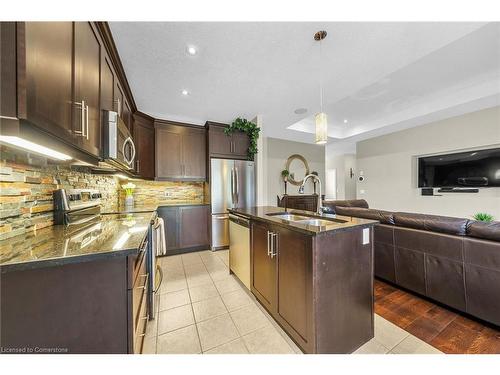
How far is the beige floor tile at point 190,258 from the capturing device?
123 inches

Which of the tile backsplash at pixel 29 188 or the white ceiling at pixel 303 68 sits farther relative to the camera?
the white ceiling at pixel 303 68

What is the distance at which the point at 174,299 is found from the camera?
2.06 metres

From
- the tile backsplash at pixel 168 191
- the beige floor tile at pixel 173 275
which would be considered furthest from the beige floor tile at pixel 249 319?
the tile backsplash at pixel 168 191

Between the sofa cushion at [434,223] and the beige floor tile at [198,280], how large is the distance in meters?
2.32

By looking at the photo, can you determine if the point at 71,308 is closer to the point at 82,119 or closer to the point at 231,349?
the point at 82,119

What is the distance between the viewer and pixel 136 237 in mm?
1129

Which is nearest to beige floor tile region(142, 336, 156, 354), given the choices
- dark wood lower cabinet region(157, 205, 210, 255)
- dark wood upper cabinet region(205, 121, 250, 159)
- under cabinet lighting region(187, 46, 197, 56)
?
dark wood lower cabinet region(157, 205, 210, 255)

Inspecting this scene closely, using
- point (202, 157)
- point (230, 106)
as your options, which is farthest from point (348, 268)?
point (202, 157)

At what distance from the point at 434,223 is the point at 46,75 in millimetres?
2894

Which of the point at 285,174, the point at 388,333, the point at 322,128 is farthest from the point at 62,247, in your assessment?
the point at 285,174

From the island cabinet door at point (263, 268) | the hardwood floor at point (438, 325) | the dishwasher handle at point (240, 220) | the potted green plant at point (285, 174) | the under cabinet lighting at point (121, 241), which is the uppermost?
the potted green plant at point (285, 174)

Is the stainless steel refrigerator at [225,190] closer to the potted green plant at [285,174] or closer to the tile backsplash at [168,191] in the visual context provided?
the tile backsplash at [168,191]

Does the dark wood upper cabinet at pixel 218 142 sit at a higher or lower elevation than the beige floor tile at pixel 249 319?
higher

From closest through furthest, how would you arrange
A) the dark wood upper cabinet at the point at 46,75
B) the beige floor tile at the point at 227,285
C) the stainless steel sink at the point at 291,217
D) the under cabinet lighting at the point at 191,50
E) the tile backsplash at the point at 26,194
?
the dark wood upper cabinet at the point at 46,75 → the tile backsplash at the point at 26,194 → the under cabinet lighting at the point at 191,50 → the stainless steel sink at the point at 291,217 → the beige floor tile at the point at 227,285
